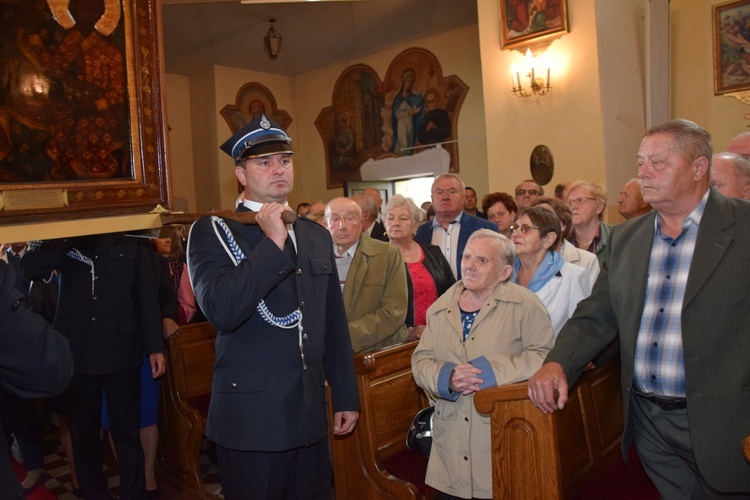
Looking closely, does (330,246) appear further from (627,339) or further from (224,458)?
(627,339)

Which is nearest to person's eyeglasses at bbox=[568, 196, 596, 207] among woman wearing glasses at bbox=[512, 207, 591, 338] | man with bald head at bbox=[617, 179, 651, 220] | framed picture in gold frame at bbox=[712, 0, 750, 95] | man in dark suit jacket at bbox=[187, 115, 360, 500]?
man with bald head at bbox=[617, 179, 651, 220]

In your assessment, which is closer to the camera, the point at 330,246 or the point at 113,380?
the point at 330,246

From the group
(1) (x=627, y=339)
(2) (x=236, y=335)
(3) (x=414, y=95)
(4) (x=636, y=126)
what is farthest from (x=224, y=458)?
(3) (x=414, y=95)

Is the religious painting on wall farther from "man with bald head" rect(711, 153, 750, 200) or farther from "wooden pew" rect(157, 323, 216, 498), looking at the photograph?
"man with bald head" rect(711, 153, 750, 200)

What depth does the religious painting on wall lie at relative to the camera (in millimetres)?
1679

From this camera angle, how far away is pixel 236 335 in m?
2.18

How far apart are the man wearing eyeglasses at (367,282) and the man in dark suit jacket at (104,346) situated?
1.22 m

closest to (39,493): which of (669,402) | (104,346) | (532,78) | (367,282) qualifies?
(104,346)

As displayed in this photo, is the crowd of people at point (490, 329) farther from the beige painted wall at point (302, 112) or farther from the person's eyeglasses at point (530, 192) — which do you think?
the beige painted wall at point (302, 112)

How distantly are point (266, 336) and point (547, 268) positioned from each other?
68.3 inches

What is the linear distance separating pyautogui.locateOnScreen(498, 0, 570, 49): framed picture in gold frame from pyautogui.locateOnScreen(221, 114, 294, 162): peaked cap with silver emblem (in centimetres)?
620

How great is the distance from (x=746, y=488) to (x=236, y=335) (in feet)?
5.76

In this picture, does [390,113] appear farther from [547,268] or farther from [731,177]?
[731,177]

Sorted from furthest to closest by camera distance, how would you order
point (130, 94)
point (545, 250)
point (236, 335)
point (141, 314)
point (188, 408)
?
point (188, 408) → point (141, 314) → point (545, 250) → point (236, 335) → point (130, 94)
